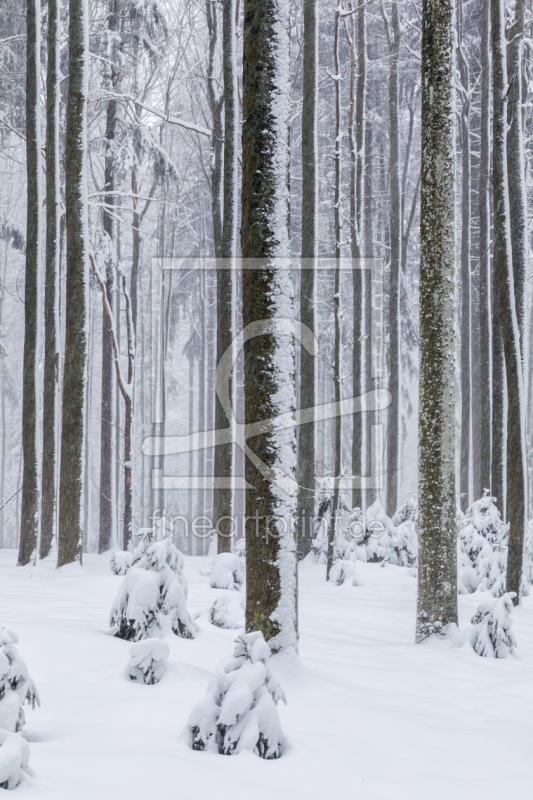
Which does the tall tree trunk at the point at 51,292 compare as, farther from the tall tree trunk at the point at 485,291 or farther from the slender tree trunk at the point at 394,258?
the tall tree trunk at the point at 485,291

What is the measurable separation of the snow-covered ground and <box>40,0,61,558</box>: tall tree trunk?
4.81 meters

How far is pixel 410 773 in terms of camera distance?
121 inches

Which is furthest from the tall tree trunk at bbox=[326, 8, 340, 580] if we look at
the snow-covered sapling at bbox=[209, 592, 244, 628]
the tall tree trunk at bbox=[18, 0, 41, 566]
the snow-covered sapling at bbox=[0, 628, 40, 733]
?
the snow-covered sapling at bbox=[0, 628, 40, 733]

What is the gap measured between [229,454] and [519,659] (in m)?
6.24

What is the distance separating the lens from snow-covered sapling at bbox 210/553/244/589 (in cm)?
772

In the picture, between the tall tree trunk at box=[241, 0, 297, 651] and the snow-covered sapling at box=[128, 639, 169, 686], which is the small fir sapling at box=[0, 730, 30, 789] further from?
the tall tree trunk at box=[241, 0, 297, 651]

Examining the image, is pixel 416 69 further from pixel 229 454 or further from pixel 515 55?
pixel 229 454

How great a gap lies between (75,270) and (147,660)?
6.58m

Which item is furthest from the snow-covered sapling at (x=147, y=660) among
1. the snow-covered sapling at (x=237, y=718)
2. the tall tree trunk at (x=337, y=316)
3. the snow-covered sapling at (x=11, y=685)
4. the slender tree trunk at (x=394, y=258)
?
the slender tree trunk at (x=394, y=258)

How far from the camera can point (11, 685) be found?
2719 mm

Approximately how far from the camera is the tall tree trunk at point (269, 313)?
4.30 meters

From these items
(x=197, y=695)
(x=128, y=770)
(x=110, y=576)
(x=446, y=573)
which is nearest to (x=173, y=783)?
(x=128, y=770)

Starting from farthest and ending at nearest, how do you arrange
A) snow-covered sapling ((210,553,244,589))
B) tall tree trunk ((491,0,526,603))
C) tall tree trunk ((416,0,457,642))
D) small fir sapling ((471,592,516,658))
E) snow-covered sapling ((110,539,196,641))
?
snow-covered sapling ((210,553,244,589)), tall tree trunk ((491,0,526,603)), tall tree trunk ((416,0,457,642)), small fir sapling ((471,592,516,658)), snow-covered sapling ((110,539,196,641))

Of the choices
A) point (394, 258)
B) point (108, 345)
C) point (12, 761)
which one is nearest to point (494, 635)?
point (12, 761)
